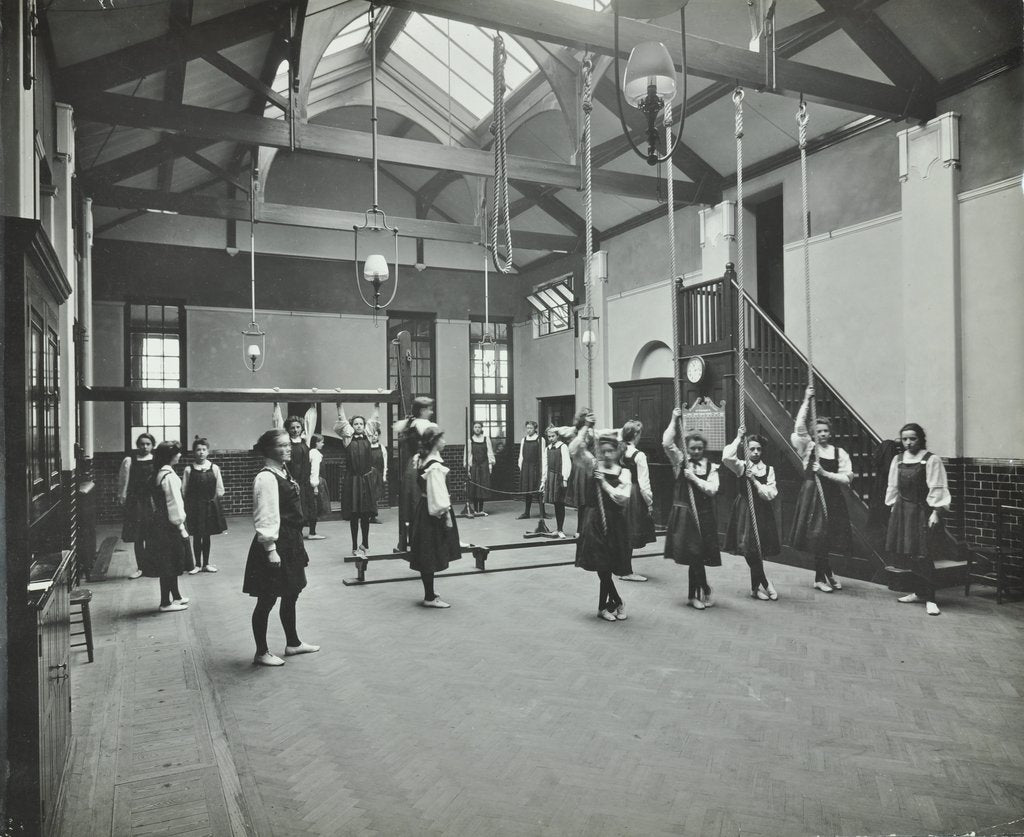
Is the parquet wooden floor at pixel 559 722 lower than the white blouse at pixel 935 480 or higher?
lower

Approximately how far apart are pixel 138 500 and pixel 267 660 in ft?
8.87

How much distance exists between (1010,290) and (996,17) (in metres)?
2.59

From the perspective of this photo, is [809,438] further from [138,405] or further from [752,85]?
[138,405]

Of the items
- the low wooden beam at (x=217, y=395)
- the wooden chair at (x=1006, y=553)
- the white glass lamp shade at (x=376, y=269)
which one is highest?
the white glass lamp shade at (x=376, y=269)

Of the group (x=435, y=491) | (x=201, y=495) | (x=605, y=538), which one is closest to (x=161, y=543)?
(x=201, y=495)

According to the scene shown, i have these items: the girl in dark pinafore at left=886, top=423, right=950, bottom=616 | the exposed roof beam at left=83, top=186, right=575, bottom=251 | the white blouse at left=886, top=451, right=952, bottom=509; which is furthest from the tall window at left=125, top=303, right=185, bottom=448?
the white blouse at left=886, top=451, right=952, bottom=509

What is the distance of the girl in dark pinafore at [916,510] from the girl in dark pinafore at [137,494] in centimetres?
642

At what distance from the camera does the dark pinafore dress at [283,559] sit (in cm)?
424

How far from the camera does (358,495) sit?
310 inches

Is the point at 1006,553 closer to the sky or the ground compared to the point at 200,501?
closer to the ground

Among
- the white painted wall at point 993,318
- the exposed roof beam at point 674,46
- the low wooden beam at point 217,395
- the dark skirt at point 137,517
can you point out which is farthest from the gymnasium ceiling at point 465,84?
the dark skirt at point 137,517

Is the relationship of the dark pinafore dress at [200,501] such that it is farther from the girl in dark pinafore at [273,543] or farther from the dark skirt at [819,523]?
the dark skirt at [819,523]

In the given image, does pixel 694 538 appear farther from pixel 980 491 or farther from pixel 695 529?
pixel 980 491

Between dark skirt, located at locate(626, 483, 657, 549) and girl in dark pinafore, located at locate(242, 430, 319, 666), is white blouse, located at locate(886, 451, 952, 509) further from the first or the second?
girl in dark pinafore, located at locate(242, 430, 319, 666)
